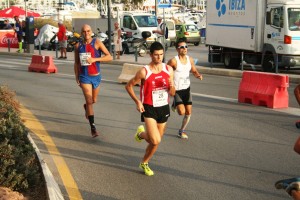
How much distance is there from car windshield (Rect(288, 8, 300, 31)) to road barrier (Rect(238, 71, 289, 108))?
279 inches

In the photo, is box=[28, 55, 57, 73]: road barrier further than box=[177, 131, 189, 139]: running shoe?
Yes

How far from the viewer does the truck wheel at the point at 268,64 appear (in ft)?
69.3

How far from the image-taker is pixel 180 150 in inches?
351

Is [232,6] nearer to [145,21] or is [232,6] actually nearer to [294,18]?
[294,18]

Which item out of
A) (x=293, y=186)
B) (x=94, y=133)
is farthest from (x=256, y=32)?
(x=293, y=186)

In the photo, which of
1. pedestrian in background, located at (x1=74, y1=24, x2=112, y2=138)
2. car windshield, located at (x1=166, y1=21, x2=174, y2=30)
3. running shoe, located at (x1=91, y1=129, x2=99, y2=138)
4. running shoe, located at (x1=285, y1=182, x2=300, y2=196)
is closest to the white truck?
pedestrian in background, located at (x1=74, y1=24, x2=112, y2=138)

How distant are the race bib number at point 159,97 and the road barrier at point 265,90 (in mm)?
6144

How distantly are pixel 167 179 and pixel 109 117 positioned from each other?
16.4ft

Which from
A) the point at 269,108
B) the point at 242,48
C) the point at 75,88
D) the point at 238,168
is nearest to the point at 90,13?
the point at 242,48

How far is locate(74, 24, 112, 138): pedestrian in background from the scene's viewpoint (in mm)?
9906

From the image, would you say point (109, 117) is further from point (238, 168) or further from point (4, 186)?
point (4, 186)

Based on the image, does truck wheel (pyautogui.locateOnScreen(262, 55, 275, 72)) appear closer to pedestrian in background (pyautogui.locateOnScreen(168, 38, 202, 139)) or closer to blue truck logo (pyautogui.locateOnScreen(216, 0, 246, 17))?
blue truck logo (pyautogui.locateOnScreen(216, 0, 246, 17))

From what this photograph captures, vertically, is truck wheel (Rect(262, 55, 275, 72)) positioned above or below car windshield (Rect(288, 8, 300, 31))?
below

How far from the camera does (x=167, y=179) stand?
23.8ft
